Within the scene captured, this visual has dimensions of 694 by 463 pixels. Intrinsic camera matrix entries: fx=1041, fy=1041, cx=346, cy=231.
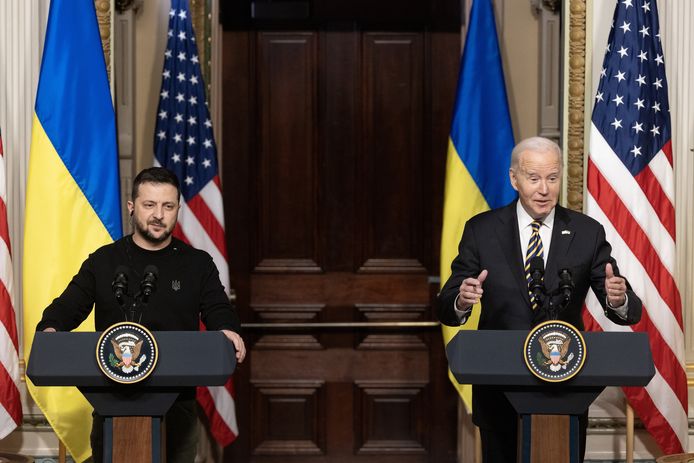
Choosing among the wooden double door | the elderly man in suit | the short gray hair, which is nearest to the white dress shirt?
the elderly man in suit

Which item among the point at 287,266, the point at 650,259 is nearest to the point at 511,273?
the point at 650,259

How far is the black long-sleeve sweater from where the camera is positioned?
12.0 feet

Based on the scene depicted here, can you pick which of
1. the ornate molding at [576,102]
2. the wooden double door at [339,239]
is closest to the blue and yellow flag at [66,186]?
the wooden double door at [339,239]

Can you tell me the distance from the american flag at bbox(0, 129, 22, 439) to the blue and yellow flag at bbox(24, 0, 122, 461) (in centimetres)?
7

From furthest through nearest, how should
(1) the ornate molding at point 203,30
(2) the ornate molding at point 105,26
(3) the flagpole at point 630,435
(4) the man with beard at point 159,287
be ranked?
1. (1) the ornate molding at point 203,30
2. (2) the ornate molding at point 105,26
3. (3) the flagpole at point 630,435
4. (4) the man with beard at point 159,287

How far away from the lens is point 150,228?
3.63 m

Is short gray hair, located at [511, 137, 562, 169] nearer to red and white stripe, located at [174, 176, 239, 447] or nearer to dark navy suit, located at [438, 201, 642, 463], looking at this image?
dark navy suit, located at [438, 201, 642, 463]

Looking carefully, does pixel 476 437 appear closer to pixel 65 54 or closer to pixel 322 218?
pixel 322 218

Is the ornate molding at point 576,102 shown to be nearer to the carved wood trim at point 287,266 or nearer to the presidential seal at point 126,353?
the carved wood trim at point 287,266

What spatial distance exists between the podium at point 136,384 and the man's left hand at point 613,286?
1.22m

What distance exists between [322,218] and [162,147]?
Answer: 3.91 ft

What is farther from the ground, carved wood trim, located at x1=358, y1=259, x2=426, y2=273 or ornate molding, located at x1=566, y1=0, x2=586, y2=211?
ornate molding, located at x1=566, y1=0, x2=586, y2=211

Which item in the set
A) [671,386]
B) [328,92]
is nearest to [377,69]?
[328,92]

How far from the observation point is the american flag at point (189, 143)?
204 inches
